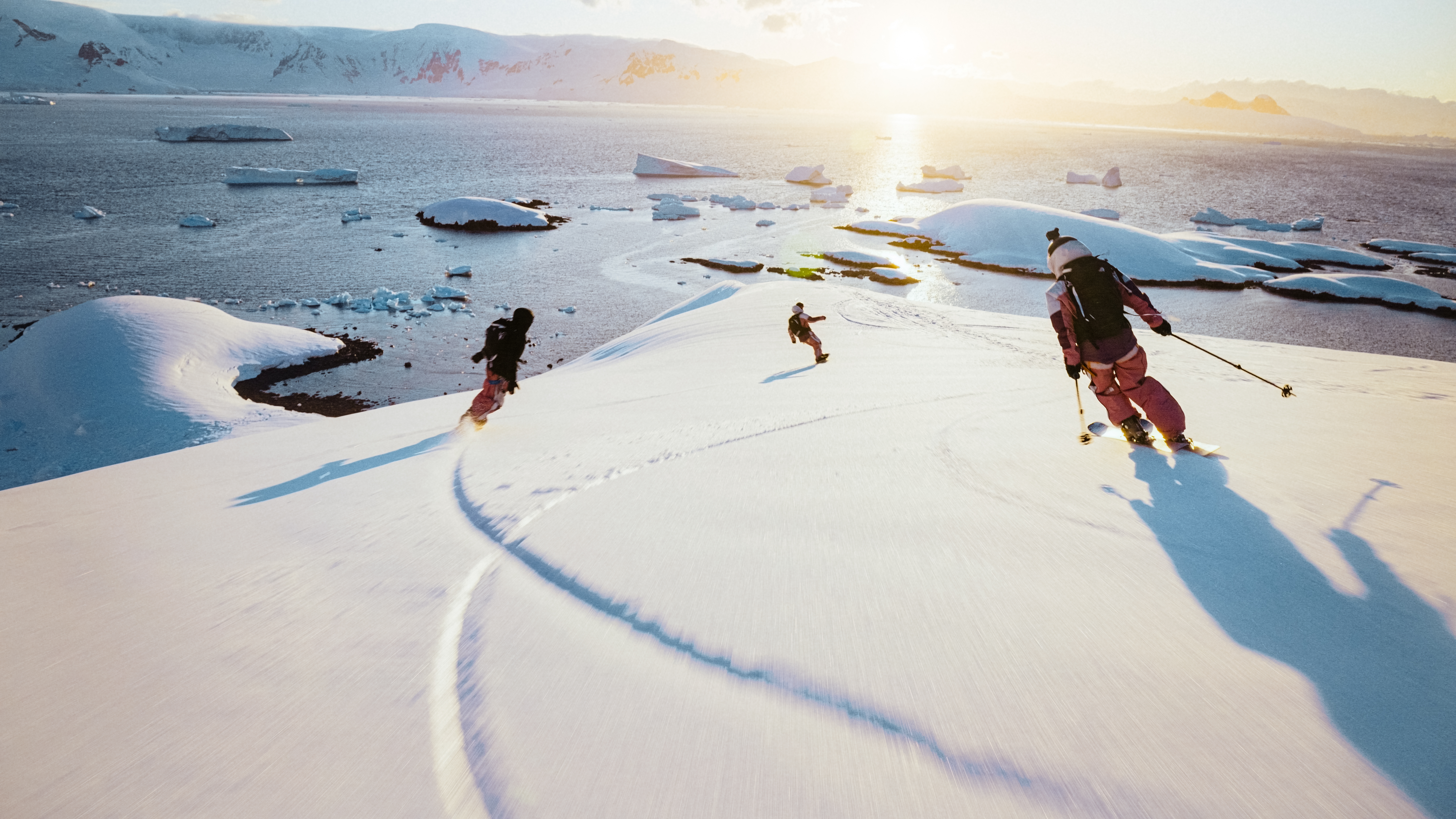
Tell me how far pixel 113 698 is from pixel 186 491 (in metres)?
3.67

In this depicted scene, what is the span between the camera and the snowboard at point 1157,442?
14.5 ft

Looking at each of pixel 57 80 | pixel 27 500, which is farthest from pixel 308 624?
pixel 57 80

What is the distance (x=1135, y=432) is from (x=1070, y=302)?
1.14 meters

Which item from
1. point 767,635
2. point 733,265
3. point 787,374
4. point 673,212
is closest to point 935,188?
point 673,212

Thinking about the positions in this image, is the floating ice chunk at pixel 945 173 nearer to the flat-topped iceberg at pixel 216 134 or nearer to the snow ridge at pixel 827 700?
the snow ridge at pixel 827 700

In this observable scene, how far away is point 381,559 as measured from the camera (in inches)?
140

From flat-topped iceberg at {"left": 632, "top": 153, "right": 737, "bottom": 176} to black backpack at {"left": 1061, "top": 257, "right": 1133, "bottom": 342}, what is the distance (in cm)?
5393

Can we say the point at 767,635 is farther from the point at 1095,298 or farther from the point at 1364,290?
the point at 1364,290

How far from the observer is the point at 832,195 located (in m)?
42.1

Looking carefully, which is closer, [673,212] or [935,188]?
[673,212]

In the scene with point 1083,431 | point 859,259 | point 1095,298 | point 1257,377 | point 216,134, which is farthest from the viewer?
point 216,134

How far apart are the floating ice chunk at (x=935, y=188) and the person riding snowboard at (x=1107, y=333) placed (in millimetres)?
48820

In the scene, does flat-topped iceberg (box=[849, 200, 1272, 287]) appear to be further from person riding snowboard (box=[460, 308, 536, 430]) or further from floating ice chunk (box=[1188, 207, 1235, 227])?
person riding snowboard (box=[460, 308, 536, 430])

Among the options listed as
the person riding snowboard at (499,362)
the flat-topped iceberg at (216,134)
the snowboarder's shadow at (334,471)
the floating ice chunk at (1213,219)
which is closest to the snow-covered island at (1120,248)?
the floating ice chunk at (1213,219)
